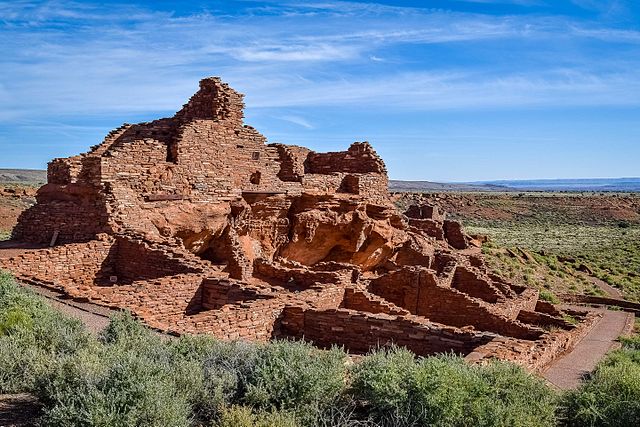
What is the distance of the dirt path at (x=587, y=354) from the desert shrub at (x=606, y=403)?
291cm

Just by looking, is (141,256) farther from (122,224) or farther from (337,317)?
(337,317)

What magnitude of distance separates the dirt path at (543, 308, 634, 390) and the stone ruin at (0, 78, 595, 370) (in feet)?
1.01

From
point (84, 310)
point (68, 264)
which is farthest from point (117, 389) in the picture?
point (68, 264)

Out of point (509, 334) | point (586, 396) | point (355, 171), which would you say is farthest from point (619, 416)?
point (355, 171)

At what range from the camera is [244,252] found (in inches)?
579

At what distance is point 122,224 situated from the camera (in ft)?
41.8

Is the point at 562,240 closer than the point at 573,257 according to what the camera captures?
No

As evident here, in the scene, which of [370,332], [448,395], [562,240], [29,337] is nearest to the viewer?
[448,395]

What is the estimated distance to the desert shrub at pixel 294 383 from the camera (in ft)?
16.6

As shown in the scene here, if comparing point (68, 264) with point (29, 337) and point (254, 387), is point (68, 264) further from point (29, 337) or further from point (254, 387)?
point (254, 387)

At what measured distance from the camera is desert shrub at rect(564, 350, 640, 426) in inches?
206

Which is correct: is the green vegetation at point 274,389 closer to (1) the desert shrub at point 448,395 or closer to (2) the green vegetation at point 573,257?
(1) the desert shrub at point 448,395

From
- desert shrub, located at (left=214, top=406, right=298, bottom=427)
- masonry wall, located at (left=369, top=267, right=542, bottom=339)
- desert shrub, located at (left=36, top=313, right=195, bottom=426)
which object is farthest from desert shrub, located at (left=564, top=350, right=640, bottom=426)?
masonry wall, located at (left=369, top=267, right=542, bottom=339)

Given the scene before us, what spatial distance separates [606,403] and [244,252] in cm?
1036
